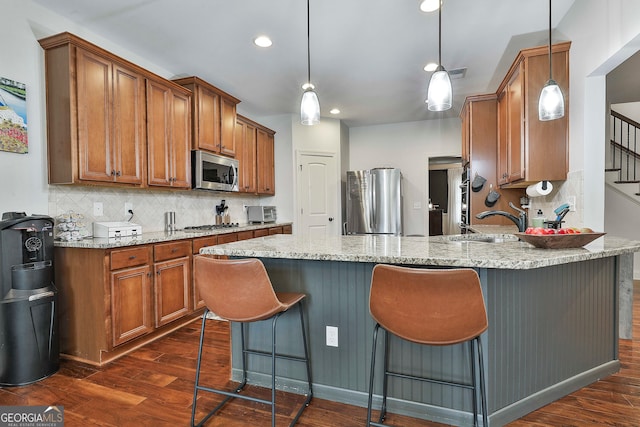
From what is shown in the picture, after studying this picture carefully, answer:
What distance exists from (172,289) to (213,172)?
1.43m

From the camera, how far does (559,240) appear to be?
1626 millimetres

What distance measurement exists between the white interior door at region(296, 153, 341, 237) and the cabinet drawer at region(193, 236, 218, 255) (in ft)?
6.50

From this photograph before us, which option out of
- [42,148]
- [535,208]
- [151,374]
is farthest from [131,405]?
[535,208]

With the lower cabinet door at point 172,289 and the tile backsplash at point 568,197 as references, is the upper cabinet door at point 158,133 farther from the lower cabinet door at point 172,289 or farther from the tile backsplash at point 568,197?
the tile backsplash at point 568,197

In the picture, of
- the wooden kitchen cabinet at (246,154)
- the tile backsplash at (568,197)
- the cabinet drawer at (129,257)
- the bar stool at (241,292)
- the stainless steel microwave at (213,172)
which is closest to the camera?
the bar stool at (241,292)

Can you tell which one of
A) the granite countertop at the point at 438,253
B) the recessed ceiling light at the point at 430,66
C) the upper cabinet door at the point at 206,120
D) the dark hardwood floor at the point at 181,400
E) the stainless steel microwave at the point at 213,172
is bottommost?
the dark hardwood floor at the point at 181,400

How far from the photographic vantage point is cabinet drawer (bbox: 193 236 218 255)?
10.1 feet

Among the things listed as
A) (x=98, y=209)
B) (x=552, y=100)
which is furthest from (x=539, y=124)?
(x=98, y=209)

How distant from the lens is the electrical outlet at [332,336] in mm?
1820

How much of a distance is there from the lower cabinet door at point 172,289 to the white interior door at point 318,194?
240 cm

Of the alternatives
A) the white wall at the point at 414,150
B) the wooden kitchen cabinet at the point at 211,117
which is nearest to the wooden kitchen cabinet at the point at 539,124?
the white wall at the point at 414,150

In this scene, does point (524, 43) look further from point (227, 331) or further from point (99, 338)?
point (99, 338)

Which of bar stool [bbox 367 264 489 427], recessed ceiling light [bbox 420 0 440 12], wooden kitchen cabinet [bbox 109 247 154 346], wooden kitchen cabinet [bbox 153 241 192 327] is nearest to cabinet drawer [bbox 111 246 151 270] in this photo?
wooden kitchen cabinet [bbox 109 247 154 346]

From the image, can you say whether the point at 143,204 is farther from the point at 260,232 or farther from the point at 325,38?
the point at 325,38
